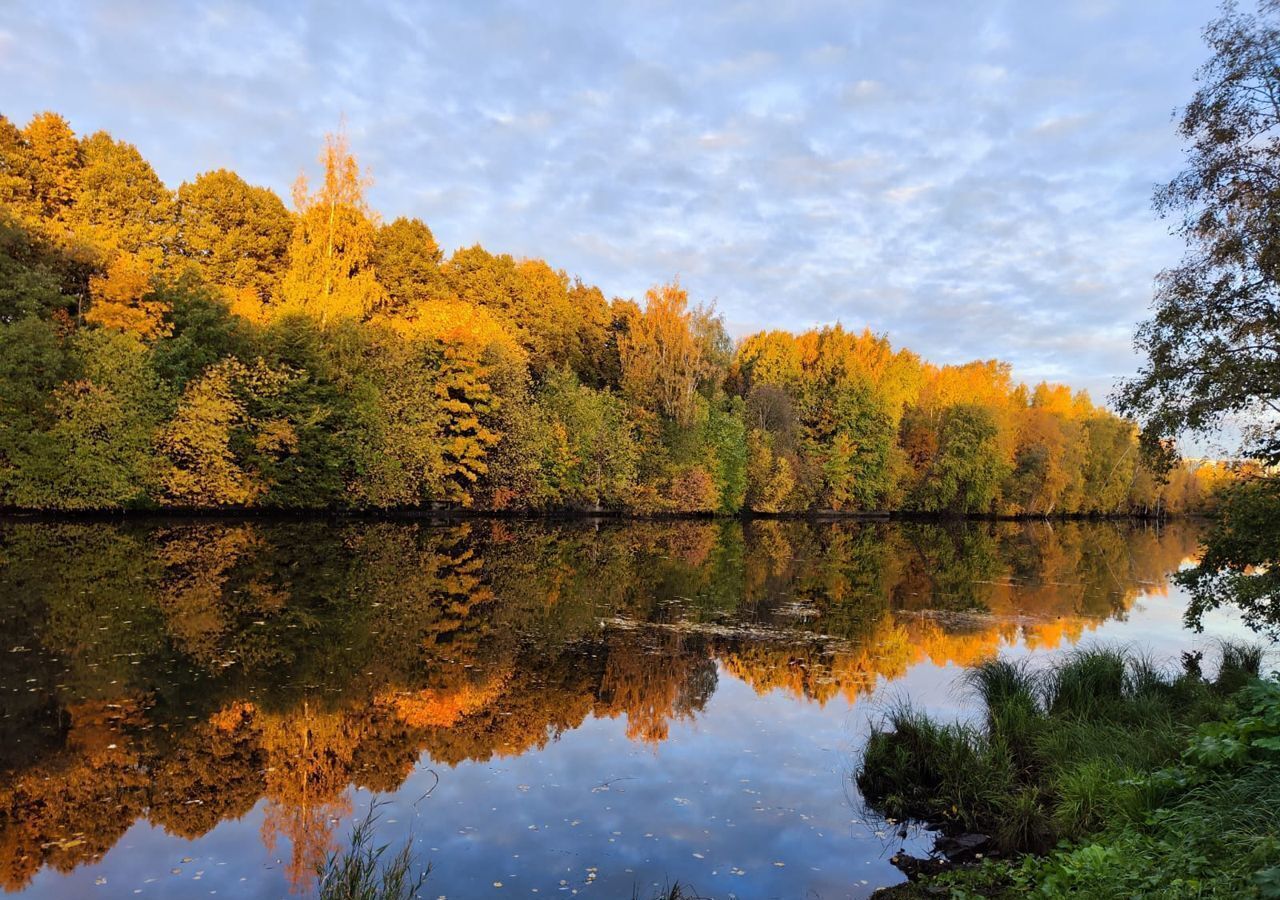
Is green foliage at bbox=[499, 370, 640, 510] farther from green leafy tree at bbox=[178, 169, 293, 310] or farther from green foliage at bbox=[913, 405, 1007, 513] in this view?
green foliage at bbox=[913, 405, 1007, 513]

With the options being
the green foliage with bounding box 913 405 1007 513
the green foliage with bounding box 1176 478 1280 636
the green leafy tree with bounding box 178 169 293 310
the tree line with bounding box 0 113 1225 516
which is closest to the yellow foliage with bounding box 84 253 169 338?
the tree line with bounding box 0 113 1225 516

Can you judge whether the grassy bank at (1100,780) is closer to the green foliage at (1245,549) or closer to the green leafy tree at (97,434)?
the green foliage at (1245,549)

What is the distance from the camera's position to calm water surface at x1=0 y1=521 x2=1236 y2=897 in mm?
7141

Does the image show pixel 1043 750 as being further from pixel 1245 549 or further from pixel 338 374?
pixel 338 374

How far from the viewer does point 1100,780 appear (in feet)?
23.9

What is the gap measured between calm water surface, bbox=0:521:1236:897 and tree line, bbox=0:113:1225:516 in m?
8.01

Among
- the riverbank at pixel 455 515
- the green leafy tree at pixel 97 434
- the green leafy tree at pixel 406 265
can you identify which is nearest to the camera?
the green leafy tree at pixel 97 434

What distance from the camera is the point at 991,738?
30.6 feet

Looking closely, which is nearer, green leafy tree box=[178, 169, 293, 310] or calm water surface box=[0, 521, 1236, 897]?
calm water surface box=[0, 521, 1236, 897]

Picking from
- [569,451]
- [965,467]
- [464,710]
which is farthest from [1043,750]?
[965,467]

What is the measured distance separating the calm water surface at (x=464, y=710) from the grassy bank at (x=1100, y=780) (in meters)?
0.97

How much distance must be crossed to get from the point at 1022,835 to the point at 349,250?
40572mm

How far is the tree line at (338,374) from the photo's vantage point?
3219 cm

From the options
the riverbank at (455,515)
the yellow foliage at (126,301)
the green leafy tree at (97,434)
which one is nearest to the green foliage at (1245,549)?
the riverbank at (455,515)
